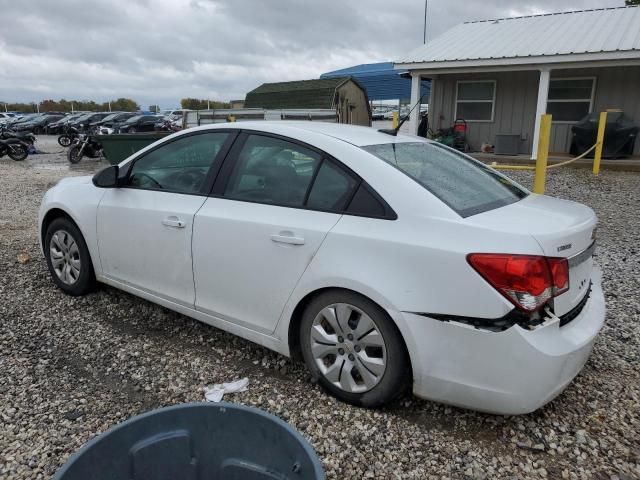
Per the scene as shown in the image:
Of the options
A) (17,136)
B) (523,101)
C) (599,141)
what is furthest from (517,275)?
(17,136)

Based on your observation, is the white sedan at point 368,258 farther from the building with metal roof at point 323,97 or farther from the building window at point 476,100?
the building with metal roof at point 323,97

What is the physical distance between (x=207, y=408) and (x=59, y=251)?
3129 millimetres

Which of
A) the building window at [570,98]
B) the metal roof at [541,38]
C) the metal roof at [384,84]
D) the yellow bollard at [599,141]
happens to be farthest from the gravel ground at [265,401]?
the metal roof at [384,84]

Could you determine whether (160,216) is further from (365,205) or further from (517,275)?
(517,275)

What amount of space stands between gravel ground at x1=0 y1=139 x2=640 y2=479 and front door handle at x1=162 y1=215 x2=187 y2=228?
85 cm

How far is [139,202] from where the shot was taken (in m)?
3.66

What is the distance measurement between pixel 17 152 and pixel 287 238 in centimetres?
1758

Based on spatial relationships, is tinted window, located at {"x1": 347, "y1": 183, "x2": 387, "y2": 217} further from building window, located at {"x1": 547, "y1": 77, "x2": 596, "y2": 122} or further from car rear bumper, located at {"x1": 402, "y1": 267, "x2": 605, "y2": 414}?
building window, located at {"x1": 547, "y1": 77, "x2": 596, "y2": 122}

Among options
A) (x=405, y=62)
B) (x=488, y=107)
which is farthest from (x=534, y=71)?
(x=405, y=62)

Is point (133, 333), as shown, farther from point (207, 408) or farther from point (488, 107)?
point (488, 107)

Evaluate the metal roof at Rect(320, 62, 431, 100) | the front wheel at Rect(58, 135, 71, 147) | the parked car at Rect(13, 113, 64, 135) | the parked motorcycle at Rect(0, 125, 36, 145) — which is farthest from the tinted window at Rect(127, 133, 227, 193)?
the parked car at Rect(13, 113, 64, 135)

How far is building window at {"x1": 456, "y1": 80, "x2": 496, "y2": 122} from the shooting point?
595 inches

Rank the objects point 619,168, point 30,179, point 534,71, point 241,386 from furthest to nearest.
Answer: point 534,71 → point 30,179 → point 619,168 → point 241,386

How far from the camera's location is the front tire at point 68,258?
419 cm
